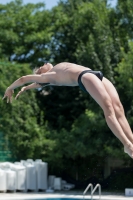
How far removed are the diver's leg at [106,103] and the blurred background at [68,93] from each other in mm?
10663

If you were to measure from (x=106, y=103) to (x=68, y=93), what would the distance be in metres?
14.4

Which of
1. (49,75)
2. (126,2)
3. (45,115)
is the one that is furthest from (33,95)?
(49,75)

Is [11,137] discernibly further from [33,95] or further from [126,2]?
[126,2]

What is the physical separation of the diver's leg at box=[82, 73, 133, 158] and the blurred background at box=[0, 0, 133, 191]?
35.0 feet

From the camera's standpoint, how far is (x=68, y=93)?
19.8m

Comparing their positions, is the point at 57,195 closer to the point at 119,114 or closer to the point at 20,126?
the point at 20,126

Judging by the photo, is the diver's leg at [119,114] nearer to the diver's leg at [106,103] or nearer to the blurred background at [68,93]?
the diver's leg at [106,103]

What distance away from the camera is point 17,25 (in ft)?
65.8

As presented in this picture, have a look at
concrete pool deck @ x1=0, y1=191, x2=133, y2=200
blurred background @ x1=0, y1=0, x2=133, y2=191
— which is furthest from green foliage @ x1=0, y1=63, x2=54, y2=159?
concrete pool deck @ x1=0, y1=191, x2=133, y2=200

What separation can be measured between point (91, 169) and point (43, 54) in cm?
449

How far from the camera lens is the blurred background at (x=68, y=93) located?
55.6 ft

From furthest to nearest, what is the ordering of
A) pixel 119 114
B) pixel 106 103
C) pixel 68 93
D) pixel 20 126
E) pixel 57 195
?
pixel 68 93 → pixel 20 126 → pixel 57 195 → pixel 119 114 → pixel 106 103

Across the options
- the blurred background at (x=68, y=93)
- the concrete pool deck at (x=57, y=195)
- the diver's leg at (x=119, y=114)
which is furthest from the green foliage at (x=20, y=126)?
the diver's leg at (x=119, y=114)

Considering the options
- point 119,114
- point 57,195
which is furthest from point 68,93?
point 119,114
